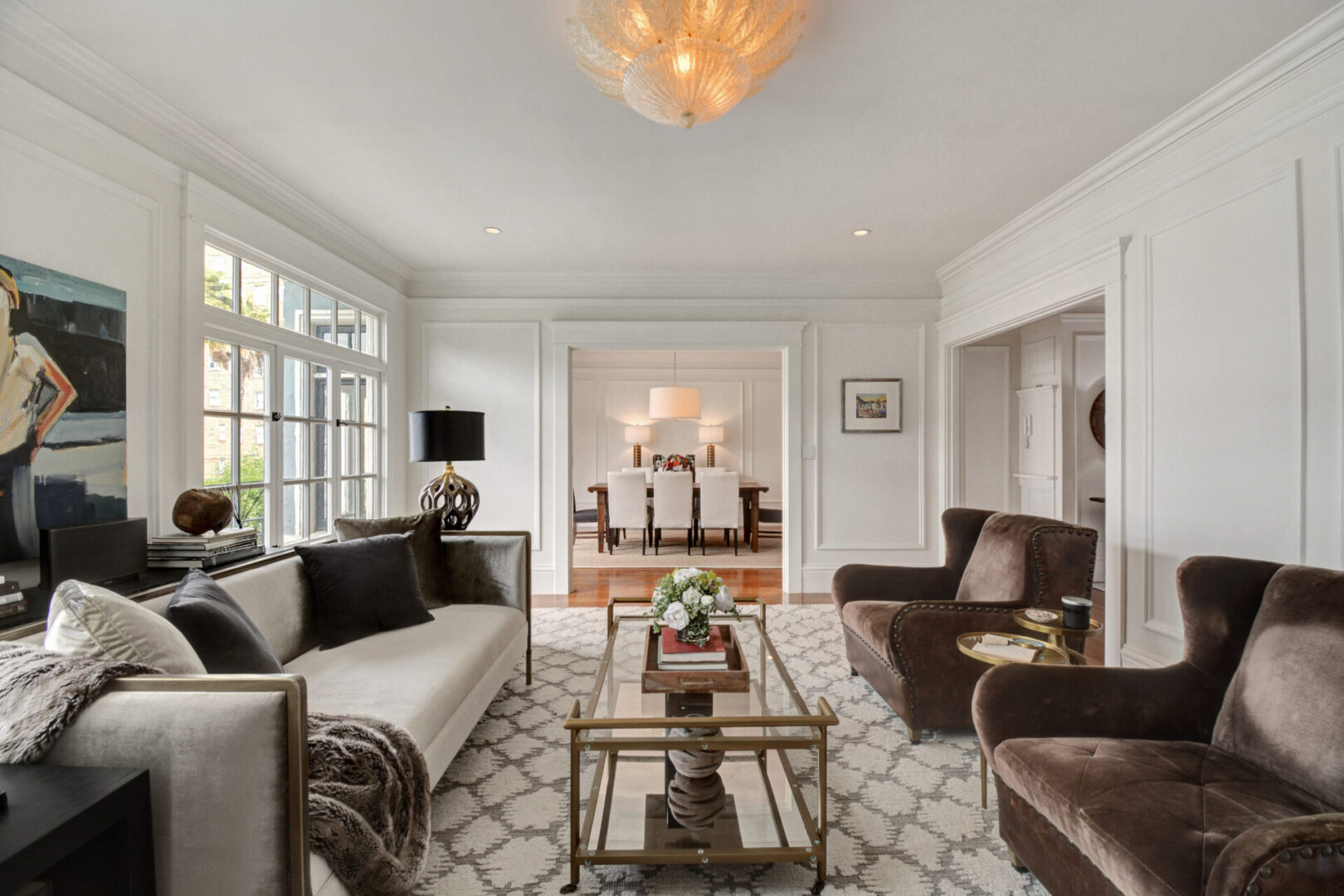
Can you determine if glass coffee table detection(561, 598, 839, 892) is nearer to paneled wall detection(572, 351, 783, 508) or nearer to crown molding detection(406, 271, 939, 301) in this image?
crown molding detection(406, 271, 939, 301)

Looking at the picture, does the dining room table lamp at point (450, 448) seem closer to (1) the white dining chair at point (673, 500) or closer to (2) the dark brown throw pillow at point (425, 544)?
(2) the dark brown throw pillow at point (425, 544)

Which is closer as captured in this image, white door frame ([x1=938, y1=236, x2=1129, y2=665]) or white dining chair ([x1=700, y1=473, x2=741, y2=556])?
white door frame ([x1=938, y1=236, x2=1129, y2=665])

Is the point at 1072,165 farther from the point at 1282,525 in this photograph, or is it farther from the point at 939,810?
the point at 939,810

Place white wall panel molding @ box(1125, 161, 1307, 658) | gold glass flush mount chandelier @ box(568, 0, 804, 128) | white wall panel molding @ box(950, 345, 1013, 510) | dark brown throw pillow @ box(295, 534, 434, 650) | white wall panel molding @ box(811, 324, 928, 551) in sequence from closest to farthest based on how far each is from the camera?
gold glass flush mount chandelier @ box(568, 0, 804, 128), white wall panel molding @ box(1125, 161, 1307, 658), dark brown throw pillow @ box(295, 534, 434, 650), white wall panel molding @ box(811, 324, 928, 551), white wall panel molding @ box(950, 345, 1013, 510)

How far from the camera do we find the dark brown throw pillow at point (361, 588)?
7.86 ft

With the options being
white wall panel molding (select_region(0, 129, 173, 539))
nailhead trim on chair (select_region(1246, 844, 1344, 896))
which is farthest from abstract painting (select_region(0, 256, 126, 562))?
nailhead trim on chair (select_region(1246, 844, 1344, 896))

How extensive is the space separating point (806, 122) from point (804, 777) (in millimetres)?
2544

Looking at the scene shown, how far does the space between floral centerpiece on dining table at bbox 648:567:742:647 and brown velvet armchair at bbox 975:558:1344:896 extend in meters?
0.85

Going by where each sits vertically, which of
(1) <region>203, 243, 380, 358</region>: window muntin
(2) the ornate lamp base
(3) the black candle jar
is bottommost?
(3) the black candle jar

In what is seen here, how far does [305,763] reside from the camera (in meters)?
1.17

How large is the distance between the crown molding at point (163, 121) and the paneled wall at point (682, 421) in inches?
200

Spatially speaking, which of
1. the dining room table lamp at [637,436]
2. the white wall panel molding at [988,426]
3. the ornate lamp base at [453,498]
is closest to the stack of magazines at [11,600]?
the ornate lamp base at [453,498]

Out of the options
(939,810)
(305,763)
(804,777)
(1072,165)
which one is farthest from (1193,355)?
(305,763)

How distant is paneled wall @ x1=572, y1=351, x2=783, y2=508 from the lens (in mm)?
9023
